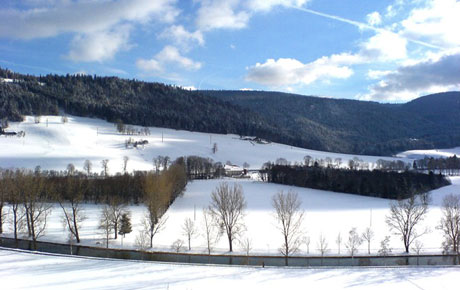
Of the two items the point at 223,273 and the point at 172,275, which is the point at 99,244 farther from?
the point at 223,273

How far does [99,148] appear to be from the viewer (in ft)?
437

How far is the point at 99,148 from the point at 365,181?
114 meters

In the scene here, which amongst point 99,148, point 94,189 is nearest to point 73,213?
point 94,189

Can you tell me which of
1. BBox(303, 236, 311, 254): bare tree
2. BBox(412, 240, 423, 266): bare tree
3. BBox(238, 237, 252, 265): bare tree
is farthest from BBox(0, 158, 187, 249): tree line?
BBox(412, 240, 423, 266): bare tree

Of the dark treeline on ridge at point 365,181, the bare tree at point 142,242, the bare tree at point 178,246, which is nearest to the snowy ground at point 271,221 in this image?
the bare tree at point 178,246

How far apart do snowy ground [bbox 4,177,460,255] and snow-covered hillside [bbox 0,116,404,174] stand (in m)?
53.3

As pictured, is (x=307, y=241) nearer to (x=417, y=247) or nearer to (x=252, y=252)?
(x=252, y=252)

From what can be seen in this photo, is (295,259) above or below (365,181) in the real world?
below

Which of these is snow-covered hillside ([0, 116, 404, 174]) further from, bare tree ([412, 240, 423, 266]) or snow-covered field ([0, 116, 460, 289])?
bare tree ([412, 240, 423, 266])

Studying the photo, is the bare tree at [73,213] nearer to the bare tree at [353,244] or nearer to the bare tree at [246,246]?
the bare tree at [246,246]

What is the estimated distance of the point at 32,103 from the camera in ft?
634

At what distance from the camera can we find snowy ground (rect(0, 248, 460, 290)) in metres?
21.8

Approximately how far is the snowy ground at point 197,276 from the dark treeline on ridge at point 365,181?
49192 mm

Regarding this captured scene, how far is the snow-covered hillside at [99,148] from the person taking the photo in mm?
106213
